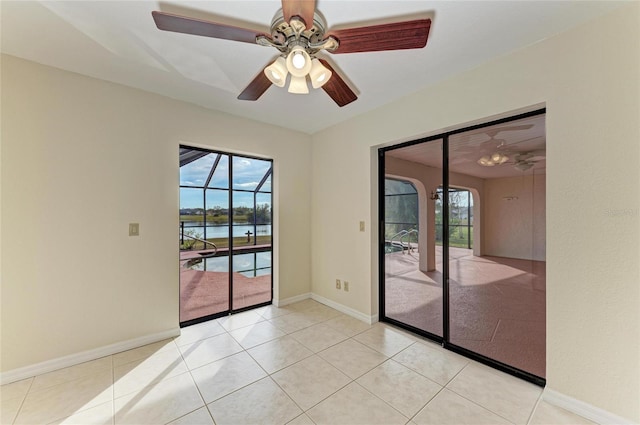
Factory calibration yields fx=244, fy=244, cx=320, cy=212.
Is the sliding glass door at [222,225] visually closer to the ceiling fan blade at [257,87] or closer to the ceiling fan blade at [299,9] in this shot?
the ceiling fan blade at [257,87]

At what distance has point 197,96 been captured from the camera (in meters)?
2.66

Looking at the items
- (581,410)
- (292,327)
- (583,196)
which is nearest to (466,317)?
(581,410)

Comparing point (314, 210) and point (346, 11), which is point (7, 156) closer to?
point (346, 11)

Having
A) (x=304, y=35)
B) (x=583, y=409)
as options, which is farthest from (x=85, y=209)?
(x=583, y=409)

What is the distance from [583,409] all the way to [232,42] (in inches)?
138

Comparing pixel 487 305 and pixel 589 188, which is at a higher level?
pixel 589 188

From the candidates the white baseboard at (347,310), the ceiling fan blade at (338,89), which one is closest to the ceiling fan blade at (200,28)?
the ceiling fan blade at (338,89)

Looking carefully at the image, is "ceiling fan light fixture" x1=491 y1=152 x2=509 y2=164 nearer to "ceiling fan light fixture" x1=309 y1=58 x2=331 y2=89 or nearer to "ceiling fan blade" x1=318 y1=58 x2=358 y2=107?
"ceiling fan blade" x1=318 y1=58 x2=358 y2=107

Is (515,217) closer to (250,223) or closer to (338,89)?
(338,89)

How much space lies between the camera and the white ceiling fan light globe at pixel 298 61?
1.45 m

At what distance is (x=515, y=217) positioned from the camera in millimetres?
2180

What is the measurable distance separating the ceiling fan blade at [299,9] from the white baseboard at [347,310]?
9.74 feet

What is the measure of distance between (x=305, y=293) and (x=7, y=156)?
3433 mm

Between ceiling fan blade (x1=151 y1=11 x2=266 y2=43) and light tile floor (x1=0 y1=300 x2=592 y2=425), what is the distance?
7.75 feet
